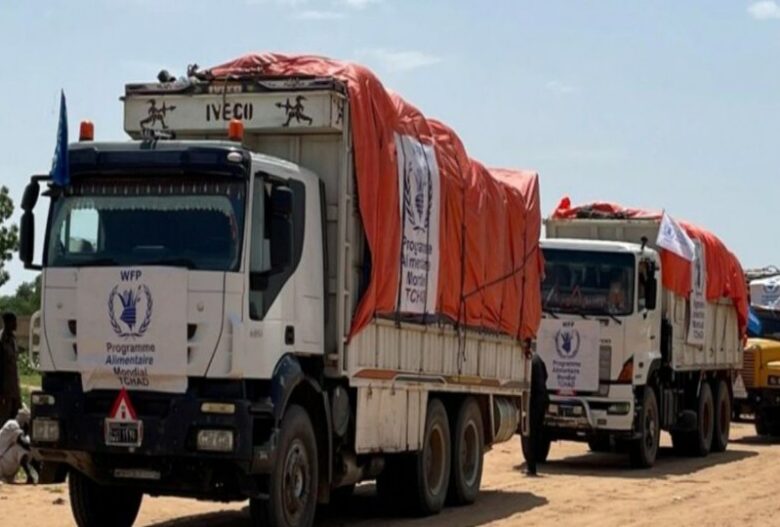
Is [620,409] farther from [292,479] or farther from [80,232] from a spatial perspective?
[80,232]

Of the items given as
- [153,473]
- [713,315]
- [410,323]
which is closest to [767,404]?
[713,315]

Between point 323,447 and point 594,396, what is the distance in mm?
9931

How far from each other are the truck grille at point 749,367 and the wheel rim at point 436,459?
16272 mm

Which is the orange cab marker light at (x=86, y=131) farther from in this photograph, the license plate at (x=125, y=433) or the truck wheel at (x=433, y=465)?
the truck wheel at (x=433, y=465)

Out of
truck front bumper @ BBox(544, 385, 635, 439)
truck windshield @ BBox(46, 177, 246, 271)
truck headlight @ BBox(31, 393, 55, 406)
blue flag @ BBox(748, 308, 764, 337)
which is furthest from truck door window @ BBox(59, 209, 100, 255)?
blue flag @ BBox(748, 308, 764, 337)

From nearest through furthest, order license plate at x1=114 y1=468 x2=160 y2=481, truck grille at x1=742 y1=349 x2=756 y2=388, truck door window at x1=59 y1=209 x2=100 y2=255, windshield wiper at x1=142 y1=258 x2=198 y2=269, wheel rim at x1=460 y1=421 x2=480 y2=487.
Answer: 1. windshield wiper at x1=142 y1=258 x2=198 y2=269
2. license plate at x1=114 y1=468 x2=160 y2=481
3. truck door window at x1=59 y1=209 x2=100 y2=255
4. wheel rim at x1=460 y1=421 x2=480 y2=487
5. truck grille at x1=742 y1=349 x2=756 y2=388

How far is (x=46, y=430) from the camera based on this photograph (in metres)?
12.5

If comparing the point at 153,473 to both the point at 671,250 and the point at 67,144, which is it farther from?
the point at 671,250

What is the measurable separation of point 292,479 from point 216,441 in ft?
3.21

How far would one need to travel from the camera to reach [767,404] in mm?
31234

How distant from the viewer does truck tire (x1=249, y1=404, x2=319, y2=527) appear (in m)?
12.4

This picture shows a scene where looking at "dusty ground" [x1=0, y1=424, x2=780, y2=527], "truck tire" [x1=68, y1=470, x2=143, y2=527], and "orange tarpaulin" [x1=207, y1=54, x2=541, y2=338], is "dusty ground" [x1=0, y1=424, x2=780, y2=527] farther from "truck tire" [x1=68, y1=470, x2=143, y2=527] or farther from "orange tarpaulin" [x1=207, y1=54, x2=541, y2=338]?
"orange tarpaulin" [x1=207, y1=54, x2=541, y2=338]

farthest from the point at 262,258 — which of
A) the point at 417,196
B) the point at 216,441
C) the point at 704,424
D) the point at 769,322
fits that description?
the point at 769,322

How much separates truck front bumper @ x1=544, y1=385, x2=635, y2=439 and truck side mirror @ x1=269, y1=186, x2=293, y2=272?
36.0 ft
